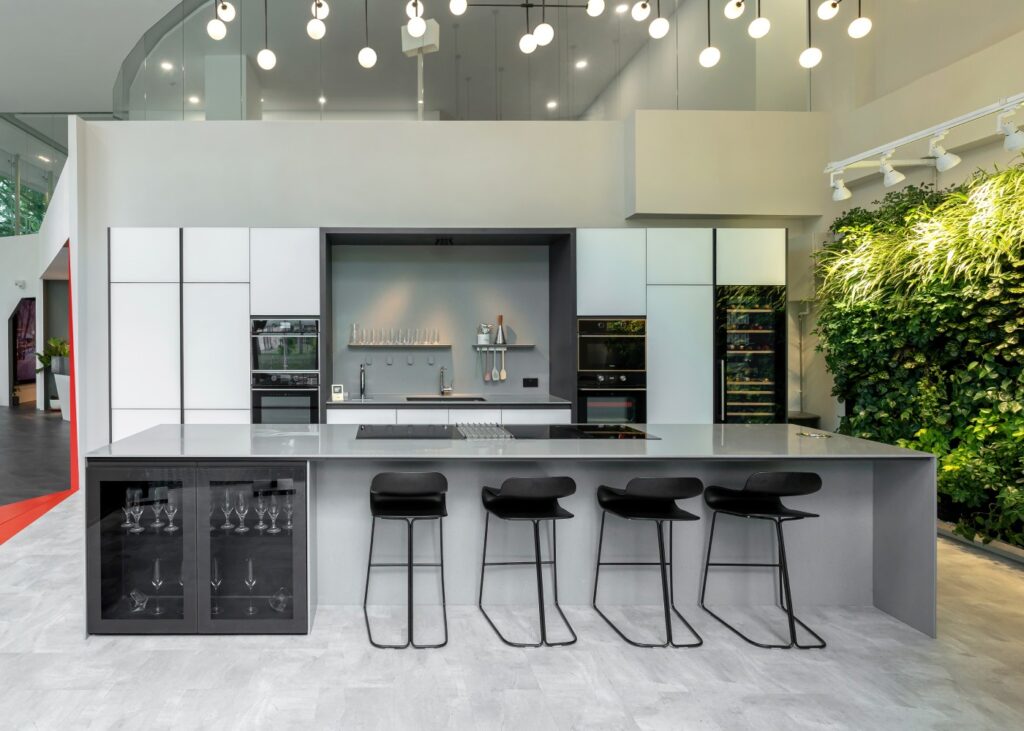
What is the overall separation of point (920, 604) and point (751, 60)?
485cm

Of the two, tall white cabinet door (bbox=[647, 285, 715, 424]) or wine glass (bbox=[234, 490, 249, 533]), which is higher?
tall white cabinet door (bbox=[647, 285, 715, 424])

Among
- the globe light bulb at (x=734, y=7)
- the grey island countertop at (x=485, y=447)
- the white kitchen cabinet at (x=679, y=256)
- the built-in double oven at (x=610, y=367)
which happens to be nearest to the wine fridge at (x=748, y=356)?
the white kitchen cabinet at (x=679, y=256)

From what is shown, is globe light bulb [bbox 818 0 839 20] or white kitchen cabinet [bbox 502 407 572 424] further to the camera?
white kitchen cabinet [bbox 502 407 572 424]

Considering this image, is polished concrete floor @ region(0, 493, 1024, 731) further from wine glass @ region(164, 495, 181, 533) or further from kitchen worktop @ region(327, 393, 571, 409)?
kitchen worktop @ region(327, 393, 571, 409)

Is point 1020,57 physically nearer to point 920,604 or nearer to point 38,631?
point 920,604

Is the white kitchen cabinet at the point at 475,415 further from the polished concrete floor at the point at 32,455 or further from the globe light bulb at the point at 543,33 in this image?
the polished concrete floor at the point at 32,455

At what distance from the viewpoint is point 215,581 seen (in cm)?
312

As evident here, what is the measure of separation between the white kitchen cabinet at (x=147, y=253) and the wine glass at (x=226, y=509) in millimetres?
2926

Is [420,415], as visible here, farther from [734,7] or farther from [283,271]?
[734,7]

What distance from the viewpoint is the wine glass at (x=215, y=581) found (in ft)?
10.2

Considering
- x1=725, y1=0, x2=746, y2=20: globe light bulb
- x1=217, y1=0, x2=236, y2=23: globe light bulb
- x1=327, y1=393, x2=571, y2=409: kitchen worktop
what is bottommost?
x1=327, y1=393, x2=571, y2=409: kitchen worktop

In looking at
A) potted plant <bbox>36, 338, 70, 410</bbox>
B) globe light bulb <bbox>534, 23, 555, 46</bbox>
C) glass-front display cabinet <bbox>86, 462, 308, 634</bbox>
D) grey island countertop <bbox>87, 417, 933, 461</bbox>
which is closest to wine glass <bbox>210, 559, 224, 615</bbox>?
glass-front display cabinet <bbox>86, 462, 308, 634</bbox>

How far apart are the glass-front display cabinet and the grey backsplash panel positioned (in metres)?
2.98

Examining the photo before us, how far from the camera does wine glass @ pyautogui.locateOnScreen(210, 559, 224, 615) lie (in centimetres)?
309
